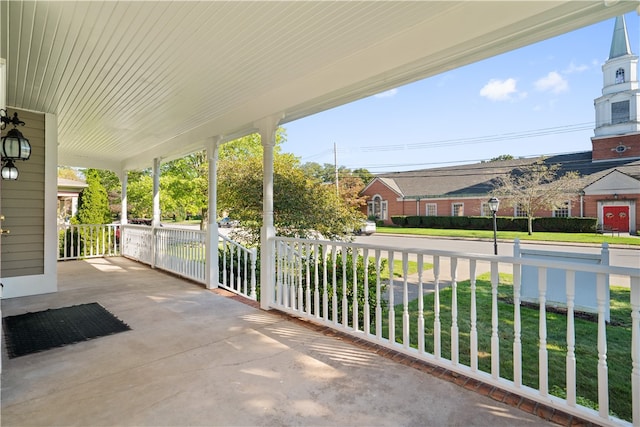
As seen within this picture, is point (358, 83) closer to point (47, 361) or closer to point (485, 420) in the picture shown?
point (485, 420)

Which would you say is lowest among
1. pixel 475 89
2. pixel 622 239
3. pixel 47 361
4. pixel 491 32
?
pixel 47 361

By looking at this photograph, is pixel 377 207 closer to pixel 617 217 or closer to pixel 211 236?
pixel 617 217

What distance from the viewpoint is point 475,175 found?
497 inches

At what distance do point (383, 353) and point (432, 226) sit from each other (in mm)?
15346

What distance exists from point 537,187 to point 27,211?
37.1 ft

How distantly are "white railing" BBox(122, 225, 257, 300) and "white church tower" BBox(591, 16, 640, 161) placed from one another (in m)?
5.45

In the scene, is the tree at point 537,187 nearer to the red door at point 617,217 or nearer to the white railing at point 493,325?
the red door at point 617,217

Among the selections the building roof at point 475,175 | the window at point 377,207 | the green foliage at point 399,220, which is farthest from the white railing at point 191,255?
the window at point 377,207

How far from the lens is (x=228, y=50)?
8.41 ft

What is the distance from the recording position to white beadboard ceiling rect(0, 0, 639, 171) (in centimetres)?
197

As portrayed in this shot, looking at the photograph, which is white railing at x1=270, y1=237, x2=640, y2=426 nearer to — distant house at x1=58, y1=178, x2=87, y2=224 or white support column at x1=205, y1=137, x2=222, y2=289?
white support column at x1=205, y1=137, x2=222, y2=289

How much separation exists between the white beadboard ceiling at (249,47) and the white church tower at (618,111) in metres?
2.69

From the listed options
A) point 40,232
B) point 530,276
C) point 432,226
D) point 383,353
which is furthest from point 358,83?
point 432,226

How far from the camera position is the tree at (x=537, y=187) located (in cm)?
763
